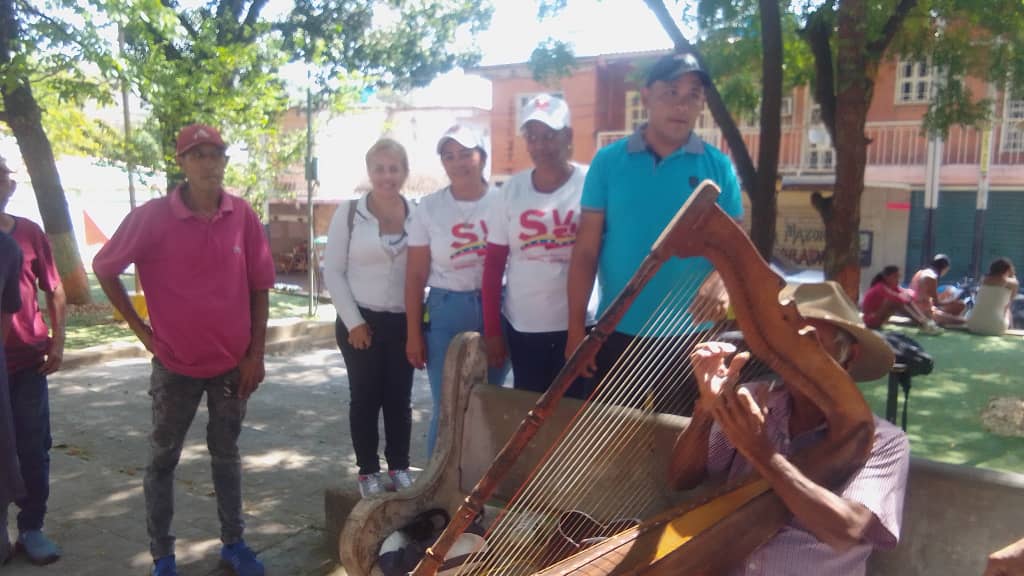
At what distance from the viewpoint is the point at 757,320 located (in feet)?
6.15

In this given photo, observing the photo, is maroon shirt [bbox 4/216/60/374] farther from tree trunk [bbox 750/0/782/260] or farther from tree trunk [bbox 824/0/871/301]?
tree trunk [bbox 824/0/871/301]

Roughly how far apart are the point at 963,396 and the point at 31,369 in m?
7.76

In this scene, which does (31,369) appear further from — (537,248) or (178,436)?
(537,248)

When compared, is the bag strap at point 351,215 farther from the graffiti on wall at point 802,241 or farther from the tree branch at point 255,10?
the graffiti on wall at point 802,241

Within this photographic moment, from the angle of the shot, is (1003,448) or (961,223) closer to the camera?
(1003,448)

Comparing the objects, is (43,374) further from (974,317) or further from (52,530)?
(974,317)

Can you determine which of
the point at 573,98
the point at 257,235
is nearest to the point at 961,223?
the point at 573,98

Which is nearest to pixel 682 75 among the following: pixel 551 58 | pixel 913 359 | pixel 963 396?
pixel 913 359

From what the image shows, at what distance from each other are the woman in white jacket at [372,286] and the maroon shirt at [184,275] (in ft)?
1.92

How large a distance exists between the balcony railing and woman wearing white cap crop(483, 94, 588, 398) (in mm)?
17278

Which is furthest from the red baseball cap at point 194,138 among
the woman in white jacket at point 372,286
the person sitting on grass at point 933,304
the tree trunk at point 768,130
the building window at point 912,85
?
the building window at point 912,85

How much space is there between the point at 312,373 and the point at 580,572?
6539 millimetres

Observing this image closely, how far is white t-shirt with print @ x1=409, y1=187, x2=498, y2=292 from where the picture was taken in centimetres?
366

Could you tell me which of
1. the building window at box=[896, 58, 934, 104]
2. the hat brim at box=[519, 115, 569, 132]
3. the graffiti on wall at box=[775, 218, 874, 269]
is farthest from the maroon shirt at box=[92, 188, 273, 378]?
the building window at box=[896, 58, 934, 104]
